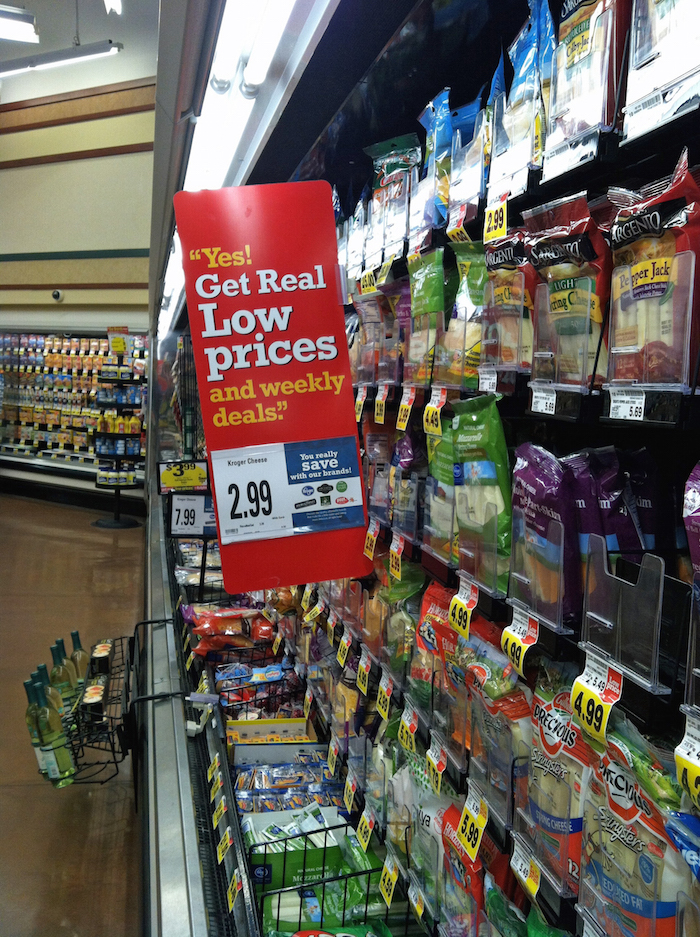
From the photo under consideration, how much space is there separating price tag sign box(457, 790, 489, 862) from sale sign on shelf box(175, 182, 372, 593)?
63 centimetres

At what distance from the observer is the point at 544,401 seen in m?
1.32

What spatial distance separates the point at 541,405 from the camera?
52.4 inches

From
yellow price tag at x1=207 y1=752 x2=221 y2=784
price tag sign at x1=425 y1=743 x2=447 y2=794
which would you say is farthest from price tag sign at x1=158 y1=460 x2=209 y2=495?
price tag sign at x1=425 y1=743 x2=447 y2=794

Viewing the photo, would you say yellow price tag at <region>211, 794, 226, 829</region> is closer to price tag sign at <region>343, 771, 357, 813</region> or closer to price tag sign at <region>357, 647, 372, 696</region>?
price tag sign at <region>343, 771, 357, 813</region>

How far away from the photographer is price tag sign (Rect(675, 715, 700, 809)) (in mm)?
866

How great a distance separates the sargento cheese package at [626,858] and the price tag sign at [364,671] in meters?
1.25

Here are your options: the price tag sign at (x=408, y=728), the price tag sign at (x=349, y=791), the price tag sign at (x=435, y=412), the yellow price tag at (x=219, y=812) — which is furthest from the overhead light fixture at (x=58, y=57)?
the price tag sign at (x=408, y=728)

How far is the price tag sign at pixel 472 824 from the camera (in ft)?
4.95

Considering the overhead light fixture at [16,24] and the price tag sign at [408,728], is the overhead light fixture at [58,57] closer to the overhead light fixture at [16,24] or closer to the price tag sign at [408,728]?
the overhead light fixture at [16,24]

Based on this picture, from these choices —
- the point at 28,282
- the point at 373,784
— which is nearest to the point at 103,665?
the point at 373,784

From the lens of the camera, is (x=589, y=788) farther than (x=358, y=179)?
No

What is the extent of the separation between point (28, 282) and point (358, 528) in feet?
35.1

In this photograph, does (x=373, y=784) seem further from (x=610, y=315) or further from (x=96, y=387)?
(x=96, y=387)

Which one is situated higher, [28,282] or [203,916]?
[28,282]
